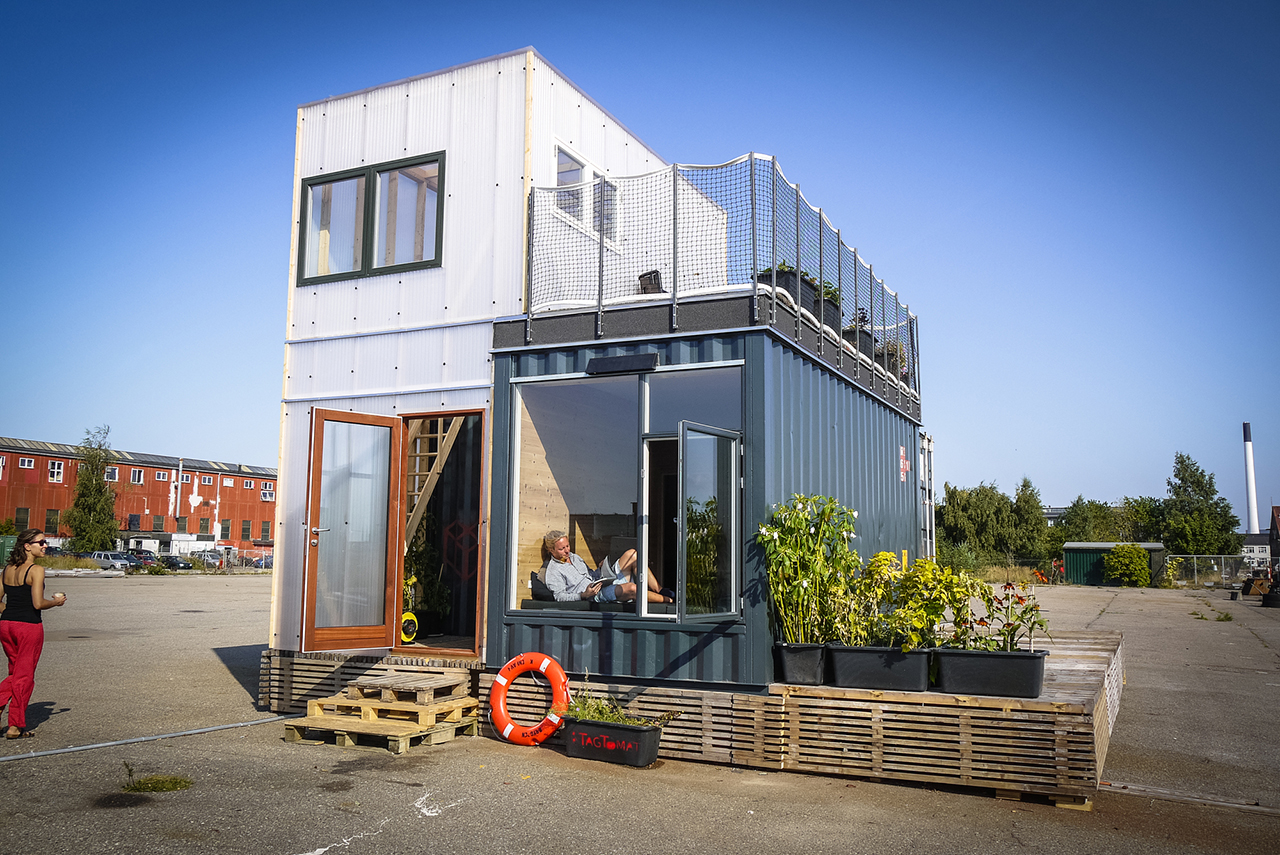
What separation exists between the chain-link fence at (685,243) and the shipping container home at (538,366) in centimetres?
3

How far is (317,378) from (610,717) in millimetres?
4740

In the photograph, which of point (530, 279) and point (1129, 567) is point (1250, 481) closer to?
point (1129, 567)

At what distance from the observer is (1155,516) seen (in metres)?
65.1

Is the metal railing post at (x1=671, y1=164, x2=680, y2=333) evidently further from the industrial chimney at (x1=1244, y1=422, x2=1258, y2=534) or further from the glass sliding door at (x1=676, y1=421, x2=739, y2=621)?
the industrial chimney at (x1=1244, y1=422, x2=1258, y2=534)

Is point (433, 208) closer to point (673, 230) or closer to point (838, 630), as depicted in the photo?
point (673, 230)

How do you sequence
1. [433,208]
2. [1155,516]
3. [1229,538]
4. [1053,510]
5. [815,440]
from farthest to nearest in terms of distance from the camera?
[1053,510] → [1155,516] → [1229,538] → [433,208] → [815,440]

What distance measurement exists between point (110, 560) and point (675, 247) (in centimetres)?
4787

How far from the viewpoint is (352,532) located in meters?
8.48

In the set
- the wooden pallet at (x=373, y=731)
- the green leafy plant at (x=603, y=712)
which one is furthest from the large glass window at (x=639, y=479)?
the wooden pallet at (x=373, y=731)

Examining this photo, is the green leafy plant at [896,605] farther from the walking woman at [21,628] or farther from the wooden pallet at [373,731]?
the walking woman at [21,628]

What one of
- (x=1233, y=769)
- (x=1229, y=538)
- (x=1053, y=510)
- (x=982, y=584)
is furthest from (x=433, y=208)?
(x=1053, y=510)

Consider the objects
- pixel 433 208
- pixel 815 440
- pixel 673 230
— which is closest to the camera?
pixel 673 230

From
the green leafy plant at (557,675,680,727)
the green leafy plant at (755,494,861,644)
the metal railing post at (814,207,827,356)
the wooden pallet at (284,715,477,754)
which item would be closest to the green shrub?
the metal railing post at (814,207,827,356)

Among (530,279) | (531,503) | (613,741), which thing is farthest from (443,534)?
(613,741)
